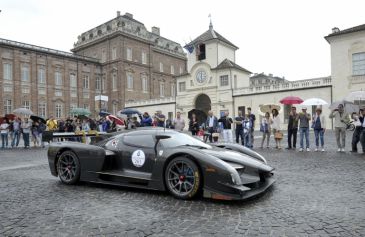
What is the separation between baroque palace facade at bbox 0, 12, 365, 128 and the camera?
32500 millimetres

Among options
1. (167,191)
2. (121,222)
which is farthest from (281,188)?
(121,222)

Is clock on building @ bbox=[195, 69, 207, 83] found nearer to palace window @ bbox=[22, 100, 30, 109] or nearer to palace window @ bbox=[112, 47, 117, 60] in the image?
palace window @ bbox=[112, 47, 117, 60]

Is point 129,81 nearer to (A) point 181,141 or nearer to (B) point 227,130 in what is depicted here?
(B) point 227,130

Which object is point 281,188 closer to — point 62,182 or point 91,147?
point 91,147

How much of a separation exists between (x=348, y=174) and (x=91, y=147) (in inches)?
228

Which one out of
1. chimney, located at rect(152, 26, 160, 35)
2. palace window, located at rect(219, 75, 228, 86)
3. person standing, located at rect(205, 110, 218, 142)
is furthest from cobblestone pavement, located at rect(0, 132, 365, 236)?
chimney, located at rect(152, 26, 160, 35)

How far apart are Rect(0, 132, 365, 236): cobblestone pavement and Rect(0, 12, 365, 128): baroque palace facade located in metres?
24.9

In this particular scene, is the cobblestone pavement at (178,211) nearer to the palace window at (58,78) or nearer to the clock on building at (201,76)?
the clock on building at (201,76)

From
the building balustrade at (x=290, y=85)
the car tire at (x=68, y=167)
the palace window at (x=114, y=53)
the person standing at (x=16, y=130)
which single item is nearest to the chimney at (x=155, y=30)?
the palace window at (x=114, y=53)

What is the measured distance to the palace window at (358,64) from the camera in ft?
101

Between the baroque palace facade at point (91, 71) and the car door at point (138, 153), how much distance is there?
37541 mm

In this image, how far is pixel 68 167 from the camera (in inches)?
272

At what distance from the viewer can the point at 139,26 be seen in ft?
190

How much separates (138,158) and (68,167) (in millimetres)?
1899
